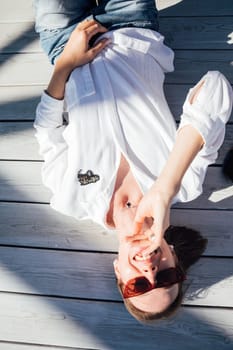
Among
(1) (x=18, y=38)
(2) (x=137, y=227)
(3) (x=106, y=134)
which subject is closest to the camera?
(2) (x=137, y=227)

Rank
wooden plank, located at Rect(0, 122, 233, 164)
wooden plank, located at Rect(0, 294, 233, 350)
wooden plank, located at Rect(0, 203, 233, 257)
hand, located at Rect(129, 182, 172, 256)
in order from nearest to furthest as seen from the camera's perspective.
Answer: hand, located at Rect(129, 182, 172, 256) → wooden plank, located at Rect(0, 294, 233, 350) → wooden plank, located at Rect(0, 203, 233, 257) → wooden plank, located at Rect(0, 122, 233, 164)

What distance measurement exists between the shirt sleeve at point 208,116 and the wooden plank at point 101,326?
43 centimetres

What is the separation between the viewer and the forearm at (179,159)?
1.52 m

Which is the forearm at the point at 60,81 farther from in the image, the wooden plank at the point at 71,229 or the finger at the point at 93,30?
the wooden plank at the point at 71,229

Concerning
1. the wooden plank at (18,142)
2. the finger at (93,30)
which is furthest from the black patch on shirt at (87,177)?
the finger at (93,30)

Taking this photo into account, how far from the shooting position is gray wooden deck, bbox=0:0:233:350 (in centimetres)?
172

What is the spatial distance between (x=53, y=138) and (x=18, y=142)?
282mm

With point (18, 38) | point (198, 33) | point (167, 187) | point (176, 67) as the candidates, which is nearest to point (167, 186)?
point (167, 187)

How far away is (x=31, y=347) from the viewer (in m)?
1.78

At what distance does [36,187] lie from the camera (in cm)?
196

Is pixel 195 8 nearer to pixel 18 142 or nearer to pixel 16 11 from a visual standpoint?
pixel 16 11

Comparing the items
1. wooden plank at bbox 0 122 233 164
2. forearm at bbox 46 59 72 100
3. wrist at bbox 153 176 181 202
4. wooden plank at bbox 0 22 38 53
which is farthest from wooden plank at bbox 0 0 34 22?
wrist at bbox 153 176 181 202

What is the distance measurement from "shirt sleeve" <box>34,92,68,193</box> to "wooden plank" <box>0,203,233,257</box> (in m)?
0.15

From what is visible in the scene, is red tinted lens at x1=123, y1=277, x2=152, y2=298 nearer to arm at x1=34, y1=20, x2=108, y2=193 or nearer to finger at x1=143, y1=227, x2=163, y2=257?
finger at x1=143, y1=227, x2=163, y2=257
